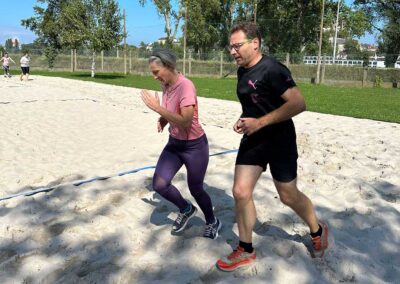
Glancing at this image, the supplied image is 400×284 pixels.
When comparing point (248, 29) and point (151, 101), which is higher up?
point (248, 29)

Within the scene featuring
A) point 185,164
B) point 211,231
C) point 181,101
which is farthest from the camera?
point 211,231

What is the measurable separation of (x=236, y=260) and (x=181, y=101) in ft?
4.11

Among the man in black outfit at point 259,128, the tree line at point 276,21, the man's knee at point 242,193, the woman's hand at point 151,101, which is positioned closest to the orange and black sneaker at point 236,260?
the man in black outfit at point 259,128

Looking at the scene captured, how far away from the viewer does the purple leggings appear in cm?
348

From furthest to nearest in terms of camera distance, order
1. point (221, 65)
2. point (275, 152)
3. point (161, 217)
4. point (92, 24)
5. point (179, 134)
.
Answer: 1. point (221, 65)
2. point (92, 24)
3. point (161, 217)
4. point (179, 134)
5. point (275, 152)

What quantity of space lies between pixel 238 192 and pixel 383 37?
1868 inches

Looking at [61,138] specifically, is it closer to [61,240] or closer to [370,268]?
[61,240]

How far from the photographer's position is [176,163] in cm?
358

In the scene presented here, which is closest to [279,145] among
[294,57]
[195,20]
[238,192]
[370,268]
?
[238,192]

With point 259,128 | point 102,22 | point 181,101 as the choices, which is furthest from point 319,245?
point 102,22

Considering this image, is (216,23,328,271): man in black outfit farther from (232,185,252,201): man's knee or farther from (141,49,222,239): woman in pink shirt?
(141,49,222,239): woman in pink shirt

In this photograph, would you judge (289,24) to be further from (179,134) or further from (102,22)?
(179,134)

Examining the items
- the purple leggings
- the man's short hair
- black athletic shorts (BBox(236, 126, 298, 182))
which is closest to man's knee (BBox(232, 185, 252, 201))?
black athletic shorts (BBox(236, 126, 298, 182))

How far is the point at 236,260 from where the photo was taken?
3166mm
